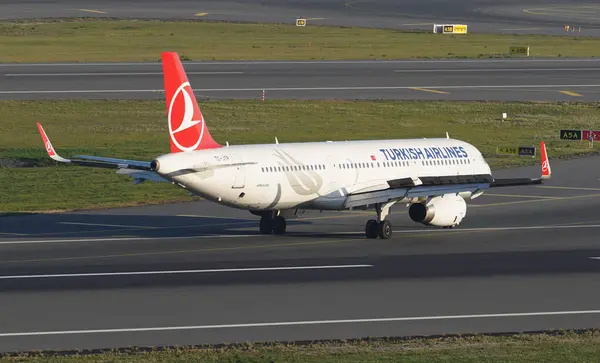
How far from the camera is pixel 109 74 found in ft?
392

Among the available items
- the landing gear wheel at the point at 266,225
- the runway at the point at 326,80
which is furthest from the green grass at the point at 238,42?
the landing gear wheel at the point at 266,225

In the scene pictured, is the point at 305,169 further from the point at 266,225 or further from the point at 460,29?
the point at 460,29

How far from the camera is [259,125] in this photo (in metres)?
95.4

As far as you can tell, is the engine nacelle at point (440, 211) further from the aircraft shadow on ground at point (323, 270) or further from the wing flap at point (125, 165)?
the wing flap at point (125, 165)

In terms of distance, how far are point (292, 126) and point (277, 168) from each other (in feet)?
139

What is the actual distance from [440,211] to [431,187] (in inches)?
55.6

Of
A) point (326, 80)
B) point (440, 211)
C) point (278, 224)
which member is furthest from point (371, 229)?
point (326, 80)

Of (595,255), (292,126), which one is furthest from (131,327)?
(292,126)

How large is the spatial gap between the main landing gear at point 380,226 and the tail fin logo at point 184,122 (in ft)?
29.9

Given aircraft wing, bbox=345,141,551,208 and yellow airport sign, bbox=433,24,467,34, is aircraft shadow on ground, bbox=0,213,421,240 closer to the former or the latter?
aircraft wing, bbox=345,141,551,208

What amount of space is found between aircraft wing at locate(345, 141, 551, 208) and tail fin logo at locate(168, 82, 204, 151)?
8.26 meters

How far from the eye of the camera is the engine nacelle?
184 ft

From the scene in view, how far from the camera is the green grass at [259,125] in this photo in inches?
3169

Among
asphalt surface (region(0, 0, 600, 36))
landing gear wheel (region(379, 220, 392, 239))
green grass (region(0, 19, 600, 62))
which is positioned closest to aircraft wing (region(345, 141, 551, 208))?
landing gear wheel (region(379, 220, 392, 239))
